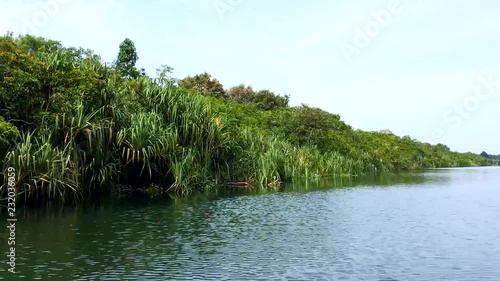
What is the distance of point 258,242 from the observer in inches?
440

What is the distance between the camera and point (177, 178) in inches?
842

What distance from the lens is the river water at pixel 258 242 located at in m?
8.50

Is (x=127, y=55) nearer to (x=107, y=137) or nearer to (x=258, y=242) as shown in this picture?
(x=107, y=137)

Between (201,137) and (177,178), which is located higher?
(201,137)

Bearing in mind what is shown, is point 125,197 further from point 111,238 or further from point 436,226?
point 436,226

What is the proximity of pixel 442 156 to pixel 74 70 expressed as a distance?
8589 cm

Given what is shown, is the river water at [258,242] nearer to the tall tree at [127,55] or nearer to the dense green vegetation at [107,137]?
the dense green vegetation at [107,137]

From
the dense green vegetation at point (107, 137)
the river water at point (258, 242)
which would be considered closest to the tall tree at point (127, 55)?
the dense green vegetation at point (107, 137)

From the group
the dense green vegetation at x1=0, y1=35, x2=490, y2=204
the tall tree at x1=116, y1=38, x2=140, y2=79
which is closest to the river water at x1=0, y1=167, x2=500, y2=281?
the dense green vegetation at x1=0, y1=35, x2=490, y2=204

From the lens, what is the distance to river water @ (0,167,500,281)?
8500 millimetres

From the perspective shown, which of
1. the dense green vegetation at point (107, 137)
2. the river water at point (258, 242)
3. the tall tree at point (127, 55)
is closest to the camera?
the river water at point (258, 242)

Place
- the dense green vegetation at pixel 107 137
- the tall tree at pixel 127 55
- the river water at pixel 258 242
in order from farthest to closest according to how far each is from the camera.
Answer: the tall tree at pixel 127 55
the dense green vegetation at pixel 107 137
the river water at pixel 258 242

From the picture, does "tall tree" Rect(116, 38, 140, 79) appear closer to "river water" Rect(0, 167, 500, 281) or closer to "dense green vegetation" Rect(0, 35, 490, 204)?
"dense green vegetation" Rect(0, 35, 490, 204)

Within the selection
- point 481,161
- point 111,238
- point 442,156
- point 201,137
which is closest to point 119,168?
point 201,137
